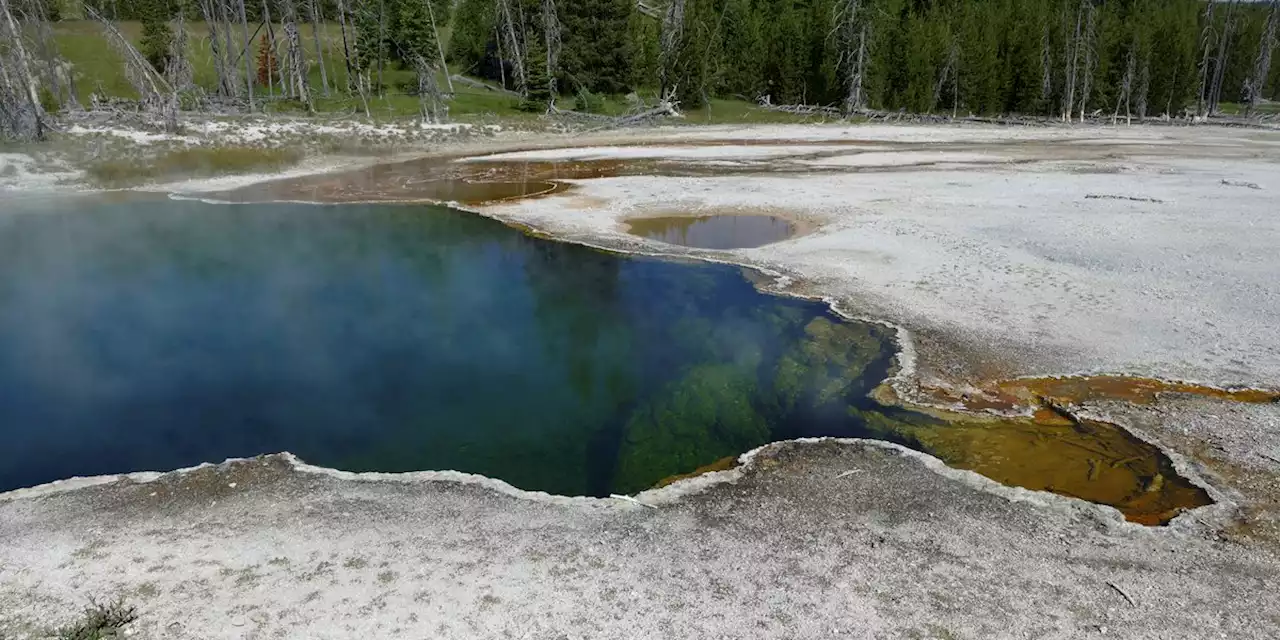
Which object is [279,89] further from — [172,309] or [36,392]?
[36,392]

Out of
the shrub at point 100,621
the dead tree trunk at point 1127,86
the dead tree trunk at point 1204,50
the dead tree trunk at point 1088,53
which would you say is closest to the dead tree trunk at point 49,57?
the shrub at point 100,621

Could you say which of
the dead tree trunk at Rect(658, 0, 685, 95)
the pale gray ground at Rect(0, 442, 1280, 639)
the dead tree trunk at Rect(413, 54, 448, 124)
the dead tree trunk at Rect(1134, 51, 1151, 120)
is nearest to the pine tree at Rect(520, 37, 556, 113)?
the dead tree trunk at Rect(413, 54, 448, 124)

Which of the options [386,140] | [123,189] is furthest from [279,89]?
[123,189]

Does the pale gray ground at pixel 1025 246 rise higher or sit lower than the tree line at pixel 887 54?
lower

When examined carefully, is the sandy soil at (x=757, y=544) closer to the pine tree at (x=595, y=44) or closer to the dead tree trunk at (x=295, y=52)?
the dead tree trunk at (x=295, y=52)

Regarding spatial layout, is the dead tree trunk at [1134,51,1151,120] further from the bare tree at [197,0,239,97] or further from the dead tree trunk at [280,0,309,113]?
the bare tree at [197,0,239,97]
